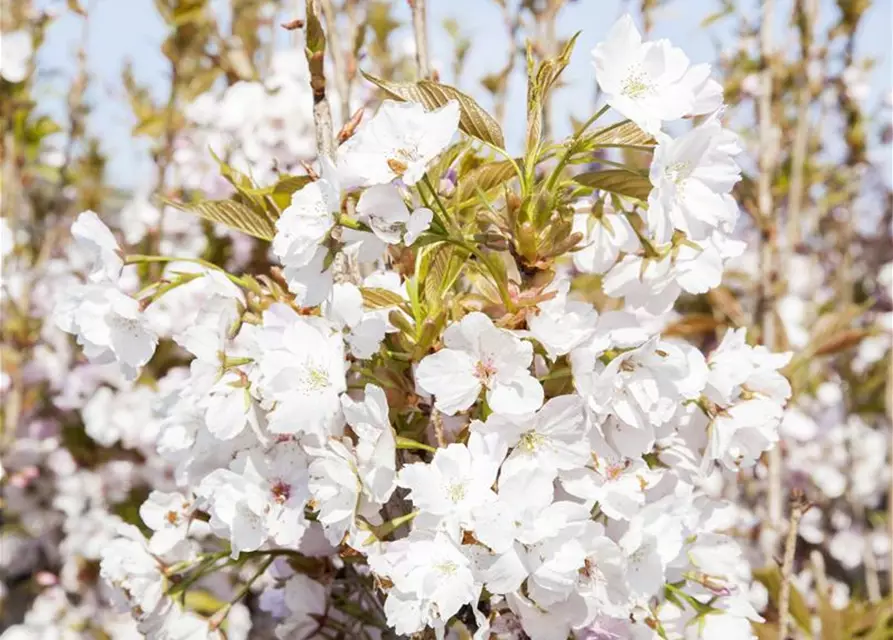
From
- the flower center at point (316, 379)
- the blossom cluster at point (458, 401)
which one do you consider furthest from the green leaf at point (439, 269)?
the flower center at point (316, 379)

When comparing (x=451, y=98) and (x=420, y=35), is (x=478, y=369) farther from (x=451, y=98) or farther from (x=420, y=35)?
(x=420, y=35)

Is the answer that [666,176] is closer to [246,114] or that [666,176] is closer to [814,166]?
[246,114]

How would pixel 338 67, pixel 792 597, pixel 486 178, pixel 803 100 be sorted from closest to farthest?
pixel 486 178 < pixel 338 67 < pixel 792 597 < pixel 803 100

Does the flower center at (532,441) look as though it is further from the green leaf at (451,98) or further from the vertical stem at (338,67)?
the vertical stem at (338,67)

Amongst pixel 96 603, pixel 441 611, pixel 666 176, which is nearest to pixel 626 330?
pixel 666 176

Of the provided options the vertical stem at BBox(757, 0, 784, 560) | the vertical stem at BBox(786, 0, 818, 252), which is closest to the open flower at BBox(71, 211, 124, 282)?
the vertical stem at BBox(757, 0, 784, 560)

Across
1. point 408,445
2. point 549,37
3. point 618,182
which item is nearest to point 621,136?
point 618,182

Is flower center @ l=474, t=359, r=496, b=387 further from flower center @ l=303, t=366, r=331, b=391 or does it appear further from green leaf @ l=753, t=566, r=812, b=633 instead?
green leaf @ l=753, t=566, r=812, b=633
